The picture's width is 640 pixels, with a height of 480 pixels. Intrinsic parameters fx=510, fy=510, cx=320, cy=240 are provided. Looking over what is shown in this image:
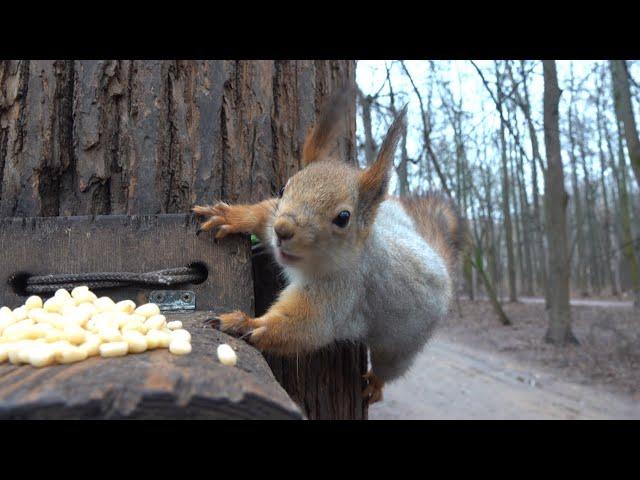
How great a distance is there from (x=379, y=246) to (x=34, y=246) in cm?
101

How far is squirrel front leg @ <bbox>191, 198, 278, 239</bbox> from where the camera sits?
1.37 meters

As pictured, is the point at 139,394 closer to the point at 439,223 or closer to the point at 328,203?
the point at 328,203

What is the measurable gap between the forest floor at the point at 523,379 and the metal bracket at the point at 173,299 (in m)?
3.30

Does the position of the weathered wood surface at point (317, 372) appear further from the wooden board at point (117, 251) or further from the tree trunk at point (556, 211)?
the tree trunk at point (556, 211)

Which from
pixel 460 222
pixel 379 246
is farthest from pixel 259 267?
pixel 460 222

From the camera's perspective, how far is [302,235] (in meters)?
1.45

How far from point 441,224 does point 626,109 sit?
7.49m

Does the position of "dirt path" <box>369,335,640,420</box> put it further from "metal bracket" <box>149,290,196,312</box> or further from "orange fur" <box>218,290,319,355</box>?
"metal bracket" <box>149,290,196,312</box>

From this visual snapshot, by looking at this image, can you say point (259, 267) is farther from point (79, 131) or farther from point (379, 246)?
point (79, 131)

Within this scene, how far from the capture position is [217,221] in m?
1.37

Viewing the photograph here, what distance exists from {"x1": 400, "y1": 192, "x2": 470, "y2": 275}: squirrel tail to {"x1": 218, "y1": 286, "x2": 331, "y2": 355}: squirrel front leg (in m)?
0.97

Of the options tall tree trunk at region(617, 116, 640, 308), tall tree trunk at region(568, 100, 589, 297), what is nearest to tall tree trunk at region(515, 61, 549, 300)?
tall tree trunk at region(568, 100, 589, 297)

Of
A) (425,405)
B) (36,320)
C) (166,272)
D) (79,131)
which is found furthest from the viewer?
(425,405)

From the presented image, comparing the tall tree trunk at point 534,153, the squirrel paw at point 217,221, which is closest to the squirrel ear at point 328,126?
the squirrel paw at point 217,221
